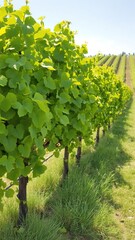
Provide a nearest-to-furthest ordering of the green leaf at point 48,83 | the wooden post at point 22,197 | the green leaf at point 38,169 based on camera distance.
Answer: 1. the green leaf at point 48,83
2. the green leaf at point 38,169
3. the wooden post at point 22,197

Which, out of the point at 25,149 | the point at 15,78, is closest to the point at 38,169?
the point at 25,149

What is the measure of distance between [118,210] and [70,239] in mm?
1672

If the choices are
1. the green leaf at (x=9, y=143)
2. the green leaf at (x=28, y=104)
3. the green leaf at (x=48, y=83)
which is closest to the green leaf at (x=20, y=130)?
the green leaf at (x=9, y=143)

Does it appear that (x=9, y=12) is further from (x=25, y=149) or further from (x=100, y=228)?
(x=100, y=228)

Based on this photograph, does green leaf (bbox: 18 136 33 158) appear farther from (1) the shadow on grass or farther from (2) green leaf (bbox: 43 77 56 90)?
(1) the shadow on grass

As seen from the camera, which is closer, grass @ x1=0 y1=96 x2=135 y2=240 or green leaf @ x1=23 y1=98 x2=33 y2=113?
green leaf @ x1=23 y1=98 x2=33 y2=113

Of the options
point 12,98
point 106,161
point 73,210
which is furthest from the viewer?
point 106,161

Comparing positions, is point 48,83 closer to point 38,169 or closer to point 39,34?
point 39,34

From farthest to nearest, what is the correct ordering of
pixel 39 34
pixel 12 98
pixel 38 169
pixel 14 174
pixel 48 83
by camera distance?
pixel 38 169 → pixel 48 83 → pixel 39 34 → pixel 14 174 → pixel 12 98

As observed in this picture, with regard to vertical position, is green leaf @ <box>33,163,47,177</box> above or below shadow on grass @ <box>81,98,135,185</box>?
below

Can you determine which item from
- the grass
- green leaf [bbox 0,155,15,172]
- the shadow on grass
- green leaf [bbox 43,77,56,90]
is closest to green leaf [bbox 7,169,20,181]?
green leaf [bbox 0,155,15,172]

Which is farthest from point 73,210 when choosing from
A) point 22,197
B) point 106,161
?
point 106,161

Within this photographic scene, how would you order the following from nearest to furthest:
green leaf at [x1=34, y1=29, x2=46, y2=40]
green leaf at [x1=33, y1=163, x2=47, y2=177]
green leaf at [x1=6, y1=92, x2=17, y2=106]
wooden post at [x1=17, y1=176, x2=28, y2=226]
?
green leaf at [x1=6, y1=92, x2=17, y2=106] → green leaf at [x1=34, y1=29, x2=46, y2=40] → green leaf at [x1=33, y1=163, x2=47, y2=177] → wooden post at [x1=17, y1=176, x2=28, y2=226]

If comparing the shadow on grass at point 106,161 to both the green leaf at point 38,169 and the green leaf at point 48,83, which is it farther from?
the green leaf at point 48,83
